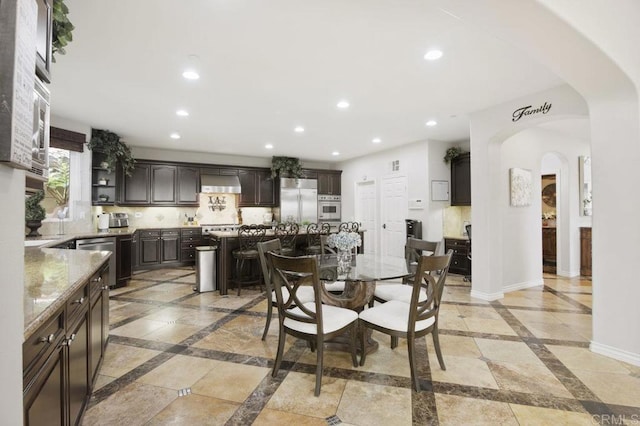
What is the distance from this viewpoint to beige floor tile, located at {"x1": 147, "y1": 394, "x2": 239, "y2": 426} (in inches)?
73.0

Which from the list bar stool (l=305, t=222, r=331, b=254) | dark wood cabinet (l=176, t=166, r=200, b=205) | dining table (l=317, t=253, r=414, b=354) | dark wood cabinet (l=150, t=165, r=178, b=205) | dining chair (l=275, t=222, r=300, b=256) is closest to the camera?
dining table (l=317, t=253, r=414, b=354)

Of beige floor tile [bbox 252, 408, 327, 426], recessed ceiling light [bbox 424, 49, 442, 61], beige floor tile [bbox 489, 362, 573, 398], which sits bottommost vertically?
beige floor tile [bbox 252, 408, 327, 426]

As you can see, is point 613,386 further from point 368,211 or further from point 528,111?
point 368,211

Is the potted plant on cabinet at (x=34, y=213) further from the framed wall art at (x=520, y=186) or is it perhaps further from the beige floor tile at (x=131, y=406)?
the framed wall art at (x=520, y=186)

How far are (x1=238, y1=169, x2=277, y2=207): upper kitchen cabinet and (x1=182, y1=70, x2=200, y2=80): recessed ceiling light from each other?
14.9 ft

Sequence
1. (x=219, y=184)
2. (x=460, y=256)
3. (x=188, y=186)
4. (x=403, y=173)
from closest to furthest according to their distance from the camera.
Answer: (x=460, y=256) → (x=403, y=173) → (x=188, y=186) → (x=219, y=184)

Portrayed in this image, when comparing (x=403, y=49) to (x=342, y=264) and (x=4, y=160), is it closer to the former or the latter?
(x=342, y=264)

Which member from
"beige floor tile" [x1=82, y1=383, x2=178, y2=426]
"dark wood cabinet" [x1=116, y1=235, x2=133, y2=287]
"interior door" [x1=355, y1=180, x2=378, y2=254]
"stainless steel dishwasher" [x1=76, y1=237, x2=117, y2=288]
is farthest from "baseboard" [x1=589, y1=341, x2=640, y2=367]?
"dark wood cabinet" [x1=116, y1=235, x2=133, y2=287]

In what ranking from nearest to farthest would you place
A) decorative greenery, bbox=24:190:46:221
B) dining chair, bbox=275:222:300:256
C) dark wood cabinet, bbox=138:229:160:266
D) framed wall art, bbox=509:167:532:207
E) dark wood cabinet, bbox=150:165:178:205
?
decorative greenery, bbox=24:190:46:221 → framed wall art, bbox=509:167:532:207 → dining chair, bbox=275:222:300:256 → dark wood cabinet, bbox=138:229:160:266 → dark wood cabinet, bbox=150:165:178:205

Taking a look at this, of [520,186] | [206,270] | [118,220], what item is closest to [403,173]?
[520,186]

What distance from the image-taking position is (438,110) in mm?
4488

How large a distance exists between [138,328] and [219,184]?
4597 millimetres

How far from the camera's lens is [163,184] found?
23.1ft

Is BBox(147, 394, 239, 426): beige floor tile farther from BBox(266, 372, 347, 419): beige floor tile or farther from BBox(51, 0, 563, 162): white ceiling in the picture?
BBox(51, 0, 563, 162): white ceiling
